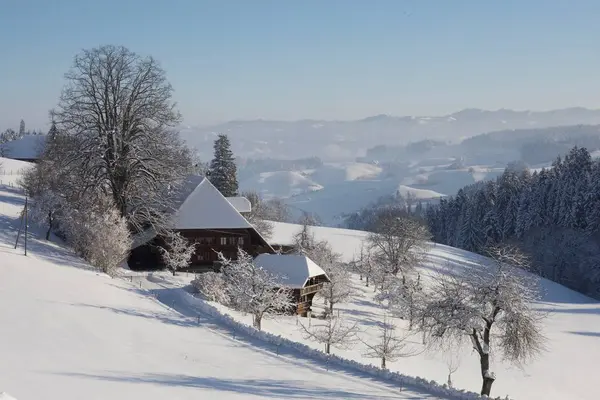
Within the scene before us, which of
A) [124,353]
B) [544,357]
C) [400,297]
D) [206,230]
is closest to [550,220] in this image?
[544,357]

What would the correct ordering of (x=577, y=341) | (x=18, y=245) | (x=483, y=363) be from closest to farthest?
(x=483, y=363) < (x=18, y=245) < (x=577, y=341)

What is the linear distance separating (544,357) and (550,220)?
6000cm

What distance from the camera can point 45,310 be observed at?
23438 millimetres

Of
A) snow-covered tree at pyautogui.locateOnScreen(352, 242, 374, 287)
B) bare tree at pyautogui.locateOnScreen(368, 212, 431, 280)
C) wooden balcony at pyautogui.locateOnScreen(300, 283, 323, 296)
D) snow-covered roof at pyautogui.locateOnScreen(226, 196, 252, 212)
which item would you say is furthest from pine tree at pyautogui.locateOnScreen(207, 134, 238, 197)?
wooden balcony at pyautogui.locateOnScreen(300, 283, 323, 296)

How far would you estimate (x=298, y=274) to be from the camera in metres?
43.1

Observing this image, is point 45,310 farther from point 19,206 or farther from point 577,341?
point 577,341

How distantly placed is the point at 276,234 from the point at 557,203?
168 ft

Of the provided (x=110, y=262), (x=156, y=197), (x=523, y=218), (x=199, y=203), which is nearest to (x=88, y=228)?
→ (x=110, y=262)

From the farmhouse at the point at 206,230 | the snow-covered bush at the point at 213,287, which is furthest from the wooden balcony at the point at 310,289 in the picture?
the snow-covered bush at the point at 213,287

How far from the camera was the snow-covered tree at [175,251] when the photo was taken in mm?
43062

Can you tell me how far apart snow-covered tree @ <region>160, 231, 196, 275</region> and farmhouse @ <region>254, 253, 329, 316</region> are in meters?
5.35

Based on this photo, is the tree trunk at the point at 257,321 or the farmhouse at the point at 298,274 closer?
the tree trunk at the point at 257,321

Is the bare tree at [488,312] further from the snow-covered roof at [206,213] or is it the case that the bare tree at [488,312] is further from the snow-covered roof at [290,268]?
the snow-covered roof at [206,213]

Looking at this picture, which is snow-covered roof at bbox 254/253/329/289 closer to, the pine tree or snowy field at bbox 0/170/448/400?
snowy field at bbox 0/170/448/400
